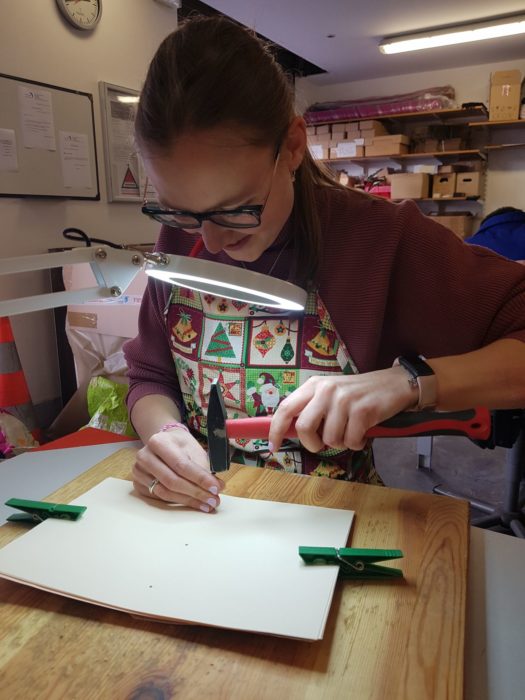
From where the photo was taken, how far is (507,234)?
297 centimetres

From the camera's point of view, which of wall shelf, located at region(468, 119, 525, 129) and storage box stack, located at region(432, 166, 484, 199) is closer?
wall shelf, located at region(468, 119, 525, 129)

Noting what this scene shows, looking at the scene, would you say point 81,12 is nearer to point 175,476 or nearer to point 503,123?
point 175,476

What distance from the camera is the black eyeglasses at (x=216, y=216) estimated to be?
27.6 inches

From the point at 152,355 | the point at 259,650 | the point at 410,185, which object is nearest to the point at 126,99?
the point at 152,355

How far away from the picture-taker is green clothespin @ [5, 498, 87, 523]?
2.51ft

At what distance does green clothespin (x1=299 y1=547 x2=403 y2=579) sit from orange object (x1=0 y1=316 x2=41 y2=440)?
1.56 m

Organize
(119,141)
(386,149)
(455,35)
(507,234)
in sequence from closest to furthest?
(119,141), (507,234), (455,35), (386,149)

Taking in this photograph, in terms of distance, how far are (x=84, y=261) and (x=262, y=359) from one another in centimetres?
53

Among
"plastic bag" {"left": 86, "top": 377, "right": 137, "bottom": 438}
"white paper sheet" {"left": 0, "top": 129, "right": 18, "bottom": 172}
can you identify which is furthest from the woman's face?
"white paper sheet" {"left": 0, "top": 129, "right": 18, "bottom": 172}

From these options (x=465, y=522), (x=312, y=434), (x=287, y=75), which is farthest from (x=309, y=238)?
(x=465, y=522)

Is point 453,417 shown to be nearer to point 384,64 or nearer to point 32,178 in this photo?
point 32,178

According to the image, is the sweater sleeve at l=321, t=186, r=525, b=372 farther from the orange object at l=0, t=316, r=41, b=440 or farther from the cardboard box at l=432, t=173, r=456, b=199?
Result: the cardboard box at l=432, t=173, r=456, b=199

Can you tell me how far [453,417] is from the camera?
0.77m

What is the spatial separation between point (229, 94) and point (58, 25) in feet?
6.32
